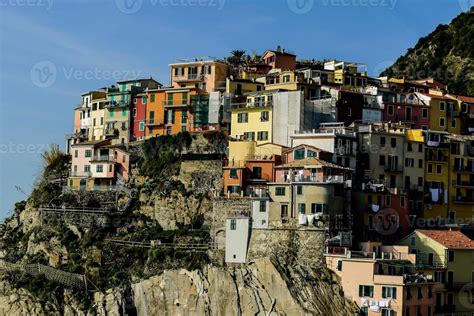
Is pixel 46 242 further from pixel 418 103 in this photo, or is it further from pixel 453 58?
pixel 453 58

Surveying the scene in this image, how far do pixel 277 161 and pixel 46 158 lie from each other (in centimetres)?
3315

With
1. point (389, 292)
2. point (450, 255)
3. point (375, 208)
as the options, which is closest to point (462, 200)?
point (450, 255)

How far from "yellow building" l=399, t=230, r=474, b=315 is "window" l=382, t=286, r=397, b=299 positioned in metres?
5.68

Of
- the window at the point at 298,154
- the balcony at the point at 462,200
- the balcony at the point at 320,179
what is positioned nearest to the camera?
the balcony at the point at 320,179

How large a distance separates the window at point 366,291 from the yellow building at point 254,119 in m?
19.1

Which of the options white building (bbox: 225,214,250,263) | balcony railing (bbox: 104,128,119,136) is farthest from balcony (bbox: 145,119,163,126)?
white building (bbox: 225,214,250,263)

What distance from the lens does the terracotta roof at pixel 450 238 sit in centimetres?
7806

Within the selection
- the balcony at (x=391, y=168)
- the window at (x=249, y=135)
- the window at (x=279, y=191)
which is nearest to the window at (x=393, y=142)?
the balcony at (x=391, y=168)

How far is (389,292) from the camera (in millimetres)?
71625

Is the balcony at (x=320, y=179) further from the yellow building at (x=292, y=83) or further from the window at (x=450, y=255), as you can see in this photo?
the yellow building at (x=292, y=83)

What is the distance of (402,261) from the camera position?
74938mm

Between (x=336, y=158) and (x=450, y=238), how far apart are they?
11.2 metres

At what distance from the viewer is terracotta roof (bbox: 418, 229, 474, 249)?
7806 cm

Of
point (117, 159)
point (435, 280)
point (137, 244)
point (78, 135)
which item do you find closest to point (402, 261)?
point (435, 280)
